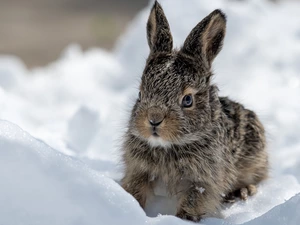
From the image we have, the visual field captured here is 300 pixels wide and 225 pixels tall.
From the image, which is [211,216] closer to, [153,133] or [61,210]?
[153,133]

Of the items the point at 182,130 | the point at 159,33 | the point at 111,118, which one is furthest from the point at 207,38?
the point at 111,118

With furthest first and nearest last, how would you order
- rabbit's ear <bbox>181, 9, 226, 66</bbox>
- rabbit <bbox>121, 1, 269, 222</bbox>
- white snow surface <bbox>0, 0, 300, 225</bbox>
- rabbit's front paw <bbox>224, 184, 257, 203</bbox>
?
1. rabbit's front paw <bbox>224, 184, 257, 203</bbox>
2. rabbit's ear <bbox>181, 9, 226, 66</bbox>
3. rabbit <bbox>121, 1, 269, 222</bbox>
4. white snow surface <bbox>0, 0, 300, 225</bbox>

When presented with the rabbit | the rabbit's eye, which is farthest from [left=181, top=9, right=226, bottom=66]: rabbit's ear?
the rabbit's eye

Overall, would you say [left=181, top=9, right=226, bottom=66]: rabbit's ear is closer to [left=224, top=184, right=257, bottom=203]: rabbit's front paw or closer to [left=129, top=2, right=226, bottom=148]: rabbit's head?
[left=129, top=2, right=226, bottom=148]: rabbit's head

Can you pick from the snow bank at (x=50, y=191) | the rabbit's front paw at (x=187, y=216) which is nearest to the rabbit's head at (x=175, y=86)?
the rabbit's front paw at (x=187, y=216)

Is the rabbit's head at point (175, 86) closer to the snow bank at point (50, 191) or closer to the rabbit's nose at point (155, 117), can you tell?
the rabbit's nose at point (155, 117)

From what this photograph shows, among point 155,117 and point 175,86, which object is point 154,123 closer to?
point 155,117
